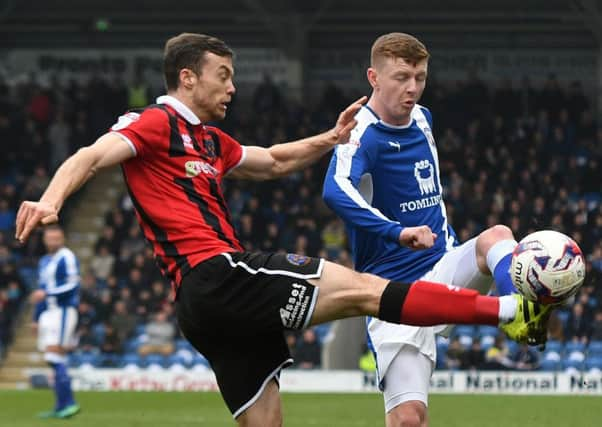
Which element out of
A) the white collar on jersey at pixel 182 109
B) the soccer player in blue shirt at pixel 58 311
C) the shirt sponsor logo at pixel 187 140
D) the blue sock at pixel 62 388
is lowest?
the blue sock at pixel 62 388

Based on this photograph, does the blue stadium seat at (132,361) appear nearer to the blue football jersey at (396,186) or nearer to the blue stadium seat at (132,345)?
the blue stadium seat at (132,345)

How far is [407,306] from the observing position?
557cm

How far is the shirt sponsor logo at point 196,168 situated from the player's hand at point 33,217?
38.9 inches

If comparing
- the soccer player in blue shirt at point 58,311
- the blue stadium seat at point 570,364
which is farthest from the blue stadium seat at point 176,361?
the blue stadium seat at point 570,364

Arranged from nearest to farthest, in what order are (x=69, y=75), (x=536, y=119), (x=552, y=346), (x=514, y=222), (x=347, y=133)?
(x=347, y=133) < (x=552, y=346) < (x=514, y=222) < (x=536, y=119) < (x=69, y=75)

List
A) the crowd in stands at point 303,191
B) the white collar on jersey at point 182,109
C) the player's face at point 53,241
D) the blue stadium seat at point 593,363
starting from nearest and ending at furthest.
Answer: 1. the white collar on jersey at point 182,109
2. the player's face at point 53,241
3. the blue stadium seat at point 593,363
4. the crowd in stands at point 303,191

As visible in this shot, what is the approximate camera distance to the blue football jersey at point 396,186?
705 cm

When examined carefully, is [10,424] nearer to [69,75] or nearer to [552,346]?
[552,346]

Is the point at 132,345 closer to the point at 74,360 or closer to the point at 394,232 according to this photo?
the point at 74,360

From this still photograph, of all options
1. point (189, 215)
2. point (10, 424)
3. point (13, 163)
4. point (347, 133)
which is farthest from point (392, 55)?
point (13, 163)

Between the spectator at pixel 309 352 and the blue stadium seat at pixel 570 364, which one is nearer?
the blue stadium seat at pixel 570 364

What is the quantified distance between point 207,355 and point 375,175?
5.11 feet

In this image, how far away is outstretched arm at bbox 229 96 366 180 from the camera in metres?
6.84

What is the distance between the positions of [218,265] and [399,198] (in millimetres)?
1628
